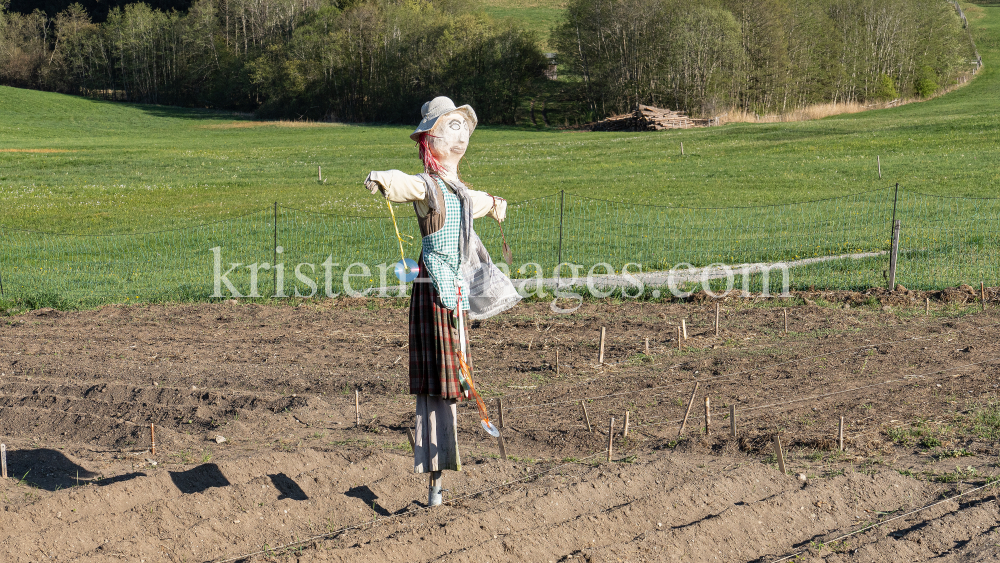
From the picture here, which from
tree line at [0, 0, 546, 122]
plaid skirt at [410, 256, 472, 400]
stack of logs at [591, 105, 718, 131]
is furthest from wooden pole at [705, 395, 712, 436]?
tree line at [0, 0, 546, 122]

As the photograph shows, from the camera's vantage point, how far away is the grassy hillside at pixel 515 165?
23.0 m

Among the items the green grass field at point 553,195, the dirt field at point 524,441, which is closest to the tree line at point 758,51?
the green grass field at point 553,195

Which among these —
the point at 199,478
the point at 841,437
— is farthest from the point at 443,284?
the point at 841,437

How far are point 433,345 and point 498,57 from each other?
5671 cm

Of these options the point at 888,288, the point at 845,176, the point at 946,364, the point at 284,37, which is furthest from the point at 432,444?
the point at 284,37

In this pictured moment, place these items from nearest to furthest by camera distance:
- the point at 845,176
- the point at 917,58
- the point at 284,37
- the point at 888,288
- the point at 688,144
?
the point at 888,288 < the point at 845,176 < the point at 688,144 < the point at 917,58 < the point at 284,37

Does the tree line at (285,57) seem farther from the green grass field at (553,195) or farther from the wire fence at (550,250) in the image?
the wire fence at (550,250)

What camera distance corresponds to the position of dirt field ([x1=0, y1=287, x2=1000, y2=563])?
475 centimetres

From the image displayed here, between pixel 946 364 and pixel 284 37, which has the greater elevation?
Answer: pixel 284 37

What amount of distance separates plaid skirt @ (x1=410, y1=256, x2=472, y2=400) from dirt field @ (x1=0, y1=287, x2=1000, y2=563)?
80cm

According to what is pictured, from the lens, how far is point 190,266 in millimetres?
15766

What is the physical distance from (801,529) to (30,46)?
90.9 metres

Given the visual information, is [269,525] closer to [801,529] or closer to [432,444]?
[432,444]

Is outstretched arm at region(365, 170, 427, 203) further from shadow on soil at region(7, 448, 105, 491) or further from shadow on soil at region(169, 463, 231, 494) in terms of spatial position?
shadow on soil at region(7, 448, 105, 491)
